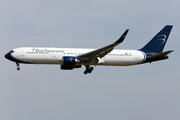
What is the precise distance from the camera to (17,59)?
4544 centimetres

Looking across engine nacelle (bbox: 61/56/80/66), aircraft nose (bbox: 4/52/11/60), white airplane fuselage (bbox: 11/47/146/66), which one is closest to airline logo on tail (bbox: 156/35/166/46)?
white airplane fuselage (bbox: 11/47/146/66)

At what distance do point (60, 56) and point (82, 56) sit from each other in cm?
292

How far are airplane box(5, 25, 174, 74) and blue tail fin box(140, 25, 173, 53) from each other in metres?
0.63

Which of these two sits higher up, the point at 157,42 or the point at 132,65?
the point at 157,42

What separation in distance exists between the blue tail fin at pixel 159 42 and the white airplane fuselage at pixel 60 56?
2.44m

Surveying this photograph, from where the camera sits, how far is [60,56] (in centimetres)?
4534

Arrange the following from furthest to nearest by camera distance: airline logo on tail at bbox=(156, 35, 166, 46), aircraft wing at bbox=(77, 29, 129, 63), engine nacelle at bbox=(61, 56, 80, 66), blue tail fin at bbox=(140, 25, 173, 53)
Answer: airline logo on tail at bbox=(156, 35, 166, 46)
blue tail fin at bbox=(140, 25, 173, 53)
engine nacelle at bbox=(61, 56, 80, 66)
aircraft wing at bbox=(77, 29, 129, 63)

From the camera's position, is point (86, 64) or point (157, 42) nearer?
point (86, 64)

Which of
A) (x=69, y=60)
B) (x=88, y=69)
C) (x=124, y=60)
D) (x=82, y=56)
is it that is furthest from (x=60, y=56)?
(x=124, y=60)

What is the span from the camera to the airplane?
147 feet

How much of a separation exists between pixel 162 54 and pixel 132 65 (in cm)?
455

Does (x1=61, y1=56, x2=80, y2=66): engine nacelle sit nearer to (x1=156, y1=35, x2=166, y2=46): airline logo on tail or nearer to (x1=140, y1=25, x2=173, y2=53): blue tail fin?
(x1=140, y1=25, x2=173, y2=53): blue tail fin

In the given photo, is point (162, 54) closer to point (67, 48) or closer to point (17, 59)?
point (67, 48)

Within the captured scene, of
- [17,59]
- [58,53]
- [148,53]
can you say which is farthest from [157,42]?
[17,59]
